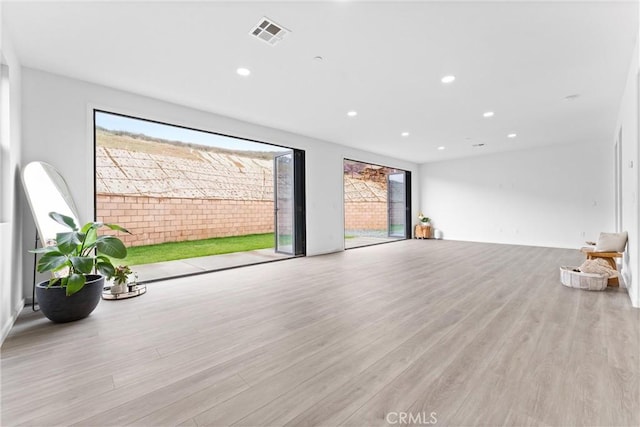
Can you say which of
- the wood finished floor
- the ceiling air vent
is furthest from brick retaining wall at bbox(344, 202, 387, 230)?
the ceiling air vent

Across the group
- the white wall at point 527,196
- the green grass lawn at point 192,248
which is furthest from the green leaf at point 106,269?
the white wall at point 527,196

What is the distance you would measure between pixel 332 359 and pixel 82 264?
2326 mm

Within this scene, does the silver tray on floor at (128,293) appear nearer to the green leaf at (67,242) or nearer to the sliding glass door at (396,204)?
the green leaf at (67,242)

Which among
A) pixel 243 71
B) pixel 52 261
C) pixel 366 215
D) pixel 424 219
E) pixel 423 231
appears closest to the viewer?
pixel 52 261

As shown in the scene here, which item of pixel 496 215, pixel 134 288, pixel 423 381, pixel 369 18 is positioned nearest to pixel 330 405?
pixel 423 381

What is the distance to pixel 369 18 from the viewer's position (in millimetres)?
2500

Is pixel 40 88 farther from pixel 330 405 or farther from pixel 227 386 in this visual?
pixel 330 405

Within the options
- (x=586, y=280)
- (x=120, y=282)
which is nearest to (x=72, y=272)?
(x=120, y=282)

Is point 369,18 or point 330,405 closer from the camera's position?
point 330,405

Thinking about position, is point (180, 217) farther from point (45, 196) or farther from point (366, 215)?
point (366, 215)

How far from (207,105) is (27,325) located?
3.37 m

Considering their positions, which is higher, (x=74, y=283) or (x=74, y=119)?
(x=74, y=119)

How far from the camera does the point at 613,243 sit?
395cm

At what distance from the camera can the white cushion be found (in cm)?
388
